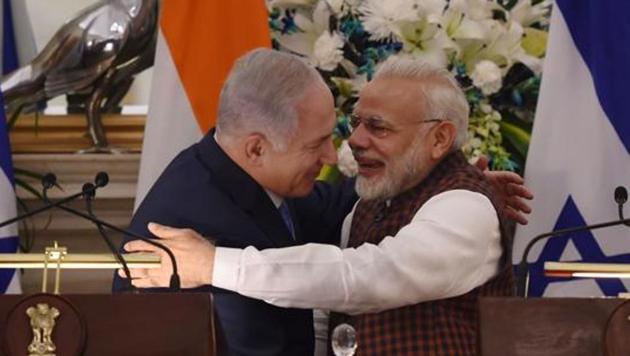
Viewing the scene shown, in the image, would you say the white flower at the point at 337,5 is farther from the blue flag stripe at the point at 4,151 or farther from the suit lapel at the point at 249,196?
the blue flag stripe at the point at 4,151

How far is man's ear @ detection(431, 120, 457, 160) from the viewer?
13.7 feet

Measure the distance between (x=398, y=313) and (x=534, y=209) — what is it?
80 cm

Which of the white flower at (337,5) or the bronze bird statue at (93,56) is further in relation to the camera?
the bronze bird statue at (93,56)

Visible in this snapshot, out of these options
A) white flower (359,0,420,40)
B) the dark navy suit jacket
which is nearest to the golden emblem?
the dark navy suit jacket

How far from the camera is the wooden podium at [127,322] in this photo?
3217mm

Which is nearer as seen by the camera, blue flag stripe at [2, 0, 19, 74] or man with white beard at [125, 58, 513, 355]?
man with white beard at [125, 58, 513, 355]

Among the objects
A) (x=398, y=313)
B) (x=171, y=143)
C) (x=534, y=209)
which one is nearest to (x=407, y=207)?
(x=398, y=313)

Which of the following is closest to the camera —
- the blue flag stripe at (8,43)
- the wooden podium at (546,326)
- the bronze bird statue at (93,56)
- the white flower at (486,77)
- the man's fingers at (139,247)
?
the wooden podium at (546,326)

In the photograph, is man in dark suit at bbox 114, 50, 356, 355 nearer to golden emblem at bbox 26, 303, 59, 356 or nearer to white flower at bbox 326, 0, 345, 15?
white flower at bbox 326, 0, 345, 15

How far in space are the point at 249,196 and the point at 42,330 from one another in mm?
993

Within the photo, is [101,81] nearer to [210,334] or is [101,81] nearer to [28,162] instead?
[28,162]

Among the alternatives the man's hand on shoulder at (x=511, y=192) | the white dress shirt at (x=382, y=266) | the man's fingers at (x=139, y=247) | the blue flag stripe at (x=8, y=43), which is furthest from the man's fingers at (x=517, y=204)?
the blue flag stripe at (x=8, y=43)

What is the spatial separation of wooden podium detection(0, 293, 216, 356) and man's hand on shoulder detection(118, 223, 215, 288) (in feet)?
1.34

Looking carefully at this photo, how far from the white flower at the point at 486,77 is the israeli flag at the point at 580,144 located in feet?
0.44
